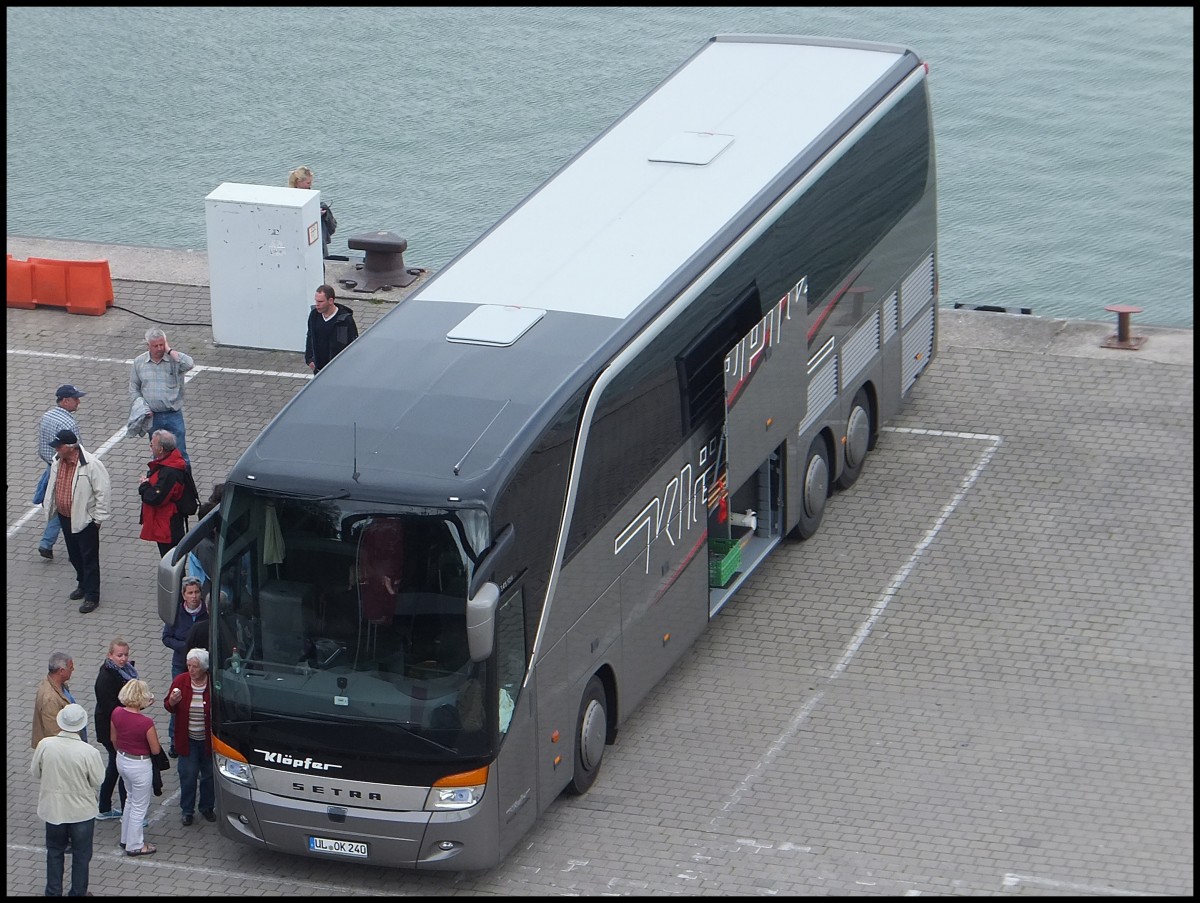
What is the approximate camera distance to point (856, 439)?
2020cm

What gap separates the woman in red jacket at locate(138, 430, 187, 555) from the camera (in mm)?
17797

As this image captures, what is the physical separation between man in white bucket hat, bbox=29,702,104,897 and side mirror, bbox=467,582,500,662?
2.62 meters

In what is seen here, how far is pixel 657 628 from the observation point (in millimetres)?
16344

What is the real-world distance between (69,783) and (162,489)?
14.7 ft

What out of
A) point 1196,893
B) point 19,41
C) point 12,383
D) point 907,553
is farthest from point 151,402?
point 19,41

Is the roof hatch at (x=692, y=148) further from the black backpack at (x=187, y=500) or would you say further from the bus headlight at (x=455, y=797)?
the bus headlight at (x=455, y=797)

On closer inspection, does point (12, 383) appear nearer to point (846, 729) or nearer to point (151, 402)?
point (151, 402)

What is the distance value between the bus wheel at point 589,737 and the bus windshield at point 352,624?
161cm

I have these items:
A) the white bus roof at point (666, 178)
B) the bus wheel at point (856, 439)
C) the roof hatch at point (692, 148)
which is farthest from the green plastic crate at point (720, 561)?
the roof hatch at point (692, 148)

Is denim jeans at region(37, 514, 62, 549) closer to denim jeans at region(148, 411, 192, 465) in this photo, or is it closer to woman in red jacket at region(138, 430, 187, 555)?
denim jeans at region(148, 411, 192, 465)

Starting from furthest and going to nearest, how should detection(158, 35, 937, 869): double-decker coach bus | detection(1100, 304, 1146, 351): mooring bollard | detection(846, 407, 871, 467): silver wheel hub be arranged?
detection(1100, 304, 1146, 351): mooring bollard < detection(846, 407, 871, 467): silver wheel hub < detection(158, 35, 937, 869): double-decker coach bus

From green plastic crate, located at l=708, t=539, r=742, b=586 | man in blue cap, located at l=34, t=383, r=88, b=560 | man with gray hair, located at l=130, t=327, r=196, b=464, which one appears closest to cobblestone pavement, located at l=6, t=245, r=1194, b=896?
green plastic crate, located at l=708, t=539, r=742, b=586

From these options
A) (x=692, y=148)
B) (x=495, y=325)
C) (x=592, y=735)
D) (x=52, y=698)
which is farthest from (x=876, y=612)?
(x=52, y=698)

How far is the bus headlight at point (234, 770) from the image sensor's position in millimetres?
14305
